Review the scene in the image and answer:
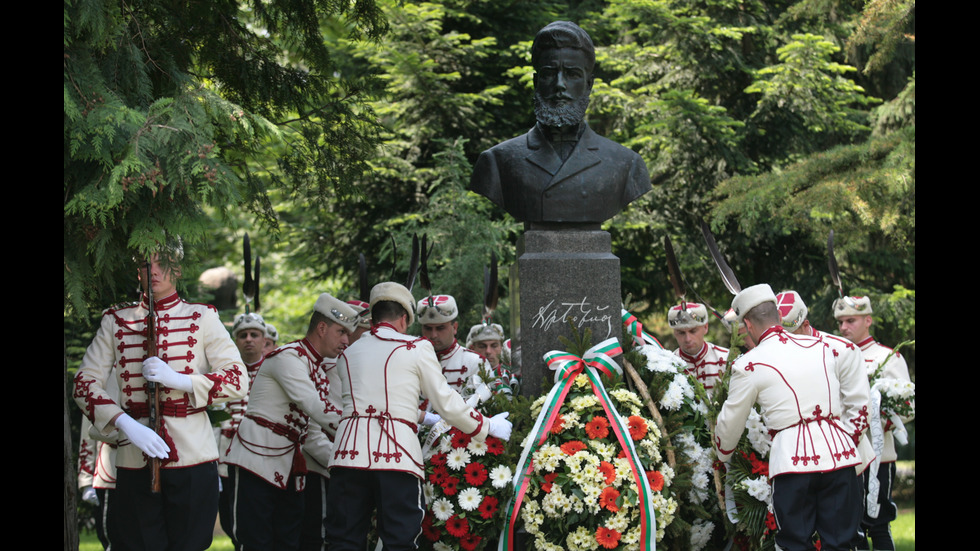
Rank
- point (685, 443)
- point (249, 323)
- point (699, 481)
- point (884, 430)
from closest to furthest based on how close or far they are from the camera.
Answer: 1. point (699, 481)
2. point (685, 443)
3. point (884, 430)
4. point (249, 323)

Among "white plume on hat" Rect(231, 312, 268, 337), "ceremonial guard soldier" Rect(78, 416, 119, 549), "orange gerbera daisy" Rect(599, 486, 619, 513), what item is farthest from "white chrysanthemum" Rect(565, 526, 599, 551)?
"white plume on hat" Rect(231, 312, 268, 337)

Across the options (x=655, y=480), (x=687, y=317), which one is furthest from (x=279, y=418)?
(x=687, y=317)

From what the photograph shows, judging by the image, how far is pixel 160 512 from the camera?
18.8ft

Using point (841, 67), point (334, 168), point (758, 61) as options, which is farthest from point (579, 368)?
point (758, 61)

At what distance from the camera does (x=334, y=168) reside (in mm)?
7855

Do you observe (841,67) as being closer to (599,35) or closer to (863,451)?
(599,35)

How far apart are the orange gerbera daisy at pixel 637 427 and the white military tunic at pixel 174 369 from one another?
2.40 metres

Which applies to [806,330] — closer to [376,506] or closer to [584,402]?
[584,402]

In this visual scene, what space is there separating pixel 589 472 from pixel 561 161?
227 centimetres

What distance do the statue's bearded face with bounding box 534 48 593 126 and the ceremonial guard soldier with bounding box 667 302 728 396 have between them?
2520 millimetres

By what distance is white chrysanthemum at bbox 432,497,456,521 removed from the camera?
618cm

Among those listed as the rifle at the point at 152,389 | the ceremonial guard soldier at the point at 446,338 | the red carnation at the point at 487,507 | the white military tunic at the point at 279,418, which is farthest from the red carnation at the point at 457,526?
the ceremonial guard soldier at the point at 446,338

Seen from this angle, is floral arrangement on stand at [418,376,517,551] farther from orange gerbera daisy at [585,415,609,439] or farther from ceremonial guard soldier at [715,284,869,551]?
ceremonial guard soldier at [715,284,869,551]

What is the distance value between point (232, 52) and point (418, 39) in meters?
7.29
